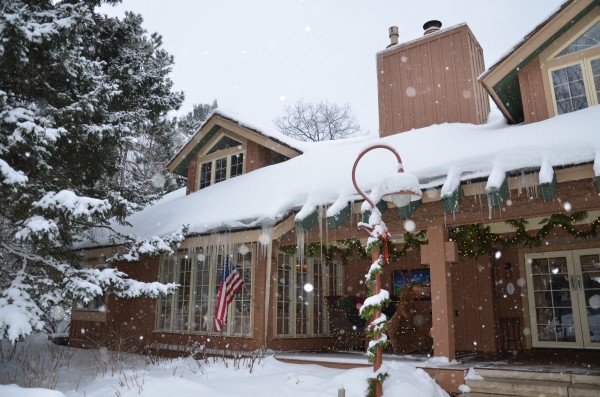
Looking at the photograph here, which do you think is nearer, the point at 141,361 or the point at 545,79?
the point at 545,79

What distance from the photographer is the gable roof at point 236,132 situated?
11.4 metres

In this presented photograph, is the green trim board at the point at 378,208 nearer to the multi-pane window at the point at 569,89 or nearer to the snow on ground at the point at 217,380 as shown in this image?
the snow on ground at the point at 217,380

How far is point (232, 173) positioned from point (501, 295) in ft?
22.4

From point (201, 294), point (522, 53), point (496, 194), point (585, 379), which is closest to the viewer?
point (585, 379)

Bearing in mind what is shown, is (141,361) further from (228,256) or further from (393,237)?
(393,237)

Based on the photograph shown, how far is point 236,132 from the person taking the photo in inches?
463

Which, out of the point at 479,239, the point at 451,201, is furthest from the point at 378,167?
the point at 479,239

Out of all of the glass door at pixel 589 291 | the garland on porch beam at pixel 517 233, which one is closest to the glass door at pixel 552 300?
the glass door at pixel 589 291

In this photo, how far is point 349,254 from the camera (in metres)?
10.5

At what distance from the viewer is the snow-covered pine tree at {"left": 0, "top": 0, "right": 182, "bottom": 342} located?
755cm

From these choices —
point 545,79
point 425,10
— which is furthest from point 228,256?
point 425,10

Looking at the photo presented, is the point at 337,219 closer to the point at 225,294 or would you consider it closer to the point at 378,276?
the point at 378,276

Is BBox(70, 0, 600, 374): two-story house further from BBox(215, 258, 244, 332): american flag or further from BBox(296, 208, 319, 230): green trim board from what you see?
BBox(215, 258, 244, 332): american flag

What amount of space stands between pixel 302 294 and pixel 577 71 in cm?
647
